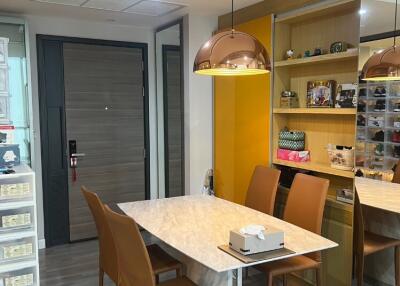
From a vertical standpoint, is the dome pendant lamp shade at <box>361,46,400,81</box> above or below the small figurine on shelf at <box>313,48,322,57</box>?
below

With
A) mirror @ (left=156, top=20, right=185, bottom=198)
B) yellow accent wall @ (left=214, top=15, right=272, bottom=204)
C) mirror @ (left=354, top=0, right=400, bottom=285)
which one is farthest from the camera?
mirror @ (left=156, top=20, right=185, bottom=198)

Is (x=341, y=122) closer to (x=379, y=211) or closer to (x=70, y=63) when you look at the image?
(x=379, y=211)

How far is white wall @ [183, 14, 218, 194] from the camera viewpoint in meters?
4.11

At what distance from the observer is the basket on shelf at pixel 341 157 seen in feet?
9.97

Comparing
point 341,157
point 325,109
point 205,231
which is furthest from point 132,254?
point 325,109

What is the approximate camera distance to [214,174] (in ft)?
14.3

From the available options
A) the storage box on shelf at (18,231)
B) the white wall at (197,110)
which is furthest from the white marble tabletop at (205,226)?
the white wall at (197,110)

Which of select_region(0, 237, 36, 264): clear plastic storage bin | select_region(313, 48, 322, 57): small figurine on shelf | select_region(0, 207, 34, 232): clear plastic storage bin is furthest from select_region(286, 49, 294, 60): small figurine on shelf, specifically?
select_region(0, 237, 36, 264): clear plastic storage bin

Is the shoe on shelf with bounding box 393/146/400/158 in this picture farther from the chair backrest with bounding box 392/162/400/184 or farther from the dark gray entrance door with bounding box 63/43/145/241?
the dark gray entrance door with bounding box 63/43/145/241

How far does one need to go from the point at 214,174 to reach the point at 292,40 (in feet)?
5.28

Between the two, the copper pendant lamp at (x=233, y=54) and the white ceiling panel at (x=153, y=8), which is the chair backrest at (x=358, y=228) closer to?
the copper pendant lamp at (x=233, y=54)

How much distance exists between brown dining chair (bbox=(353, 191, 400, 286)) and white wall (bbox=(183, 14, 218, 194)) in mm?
1762

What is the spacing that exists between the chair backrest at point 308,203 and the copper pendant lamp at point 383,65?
31.4 inches

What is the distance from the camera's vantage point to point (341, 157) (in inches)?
122
